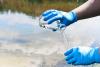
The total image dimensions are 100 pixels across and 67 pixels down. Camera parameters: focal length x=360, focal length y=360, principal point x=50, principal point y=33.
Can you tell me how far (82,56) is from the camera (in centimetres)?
228

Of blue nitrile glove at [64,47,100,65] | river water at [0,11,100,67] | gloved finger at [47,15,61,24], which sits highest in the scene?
river water at [0,11,100,67]

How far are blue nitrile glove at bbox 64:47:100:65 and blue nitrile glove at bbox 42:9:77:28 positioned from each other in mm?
421

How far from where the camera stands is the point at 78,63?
228 centimetres

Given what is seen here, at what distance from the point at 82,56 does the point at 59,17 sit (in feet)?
1.72

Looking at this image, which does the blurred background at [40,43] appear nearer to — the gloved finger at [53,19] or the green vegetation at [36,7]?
the gloved finger at [53,19]

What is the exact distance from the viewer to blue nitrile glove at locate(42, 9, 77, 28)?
2.67 metres

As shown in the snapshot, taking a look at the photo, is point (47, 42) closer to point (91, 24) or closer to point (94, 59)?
point (91, 24)

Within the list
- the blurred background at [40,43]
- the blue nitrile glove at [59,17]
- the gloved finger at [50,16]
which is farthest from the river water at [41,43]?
the gloved finger at [50,16]

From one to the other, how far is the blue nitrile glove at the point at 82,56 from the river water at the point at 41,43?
187 cm

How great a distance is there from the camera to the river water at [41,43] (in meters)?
5.13

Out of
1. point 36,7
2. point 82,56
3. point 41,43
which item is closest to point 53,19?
point 82,56

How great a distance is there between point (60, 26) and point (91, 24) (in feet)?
10.7

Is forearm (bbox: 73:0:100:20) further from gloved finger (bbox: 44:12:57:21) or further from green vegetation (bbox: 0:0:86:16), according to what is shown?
green vegetation (bbox: 0:0:86:16)

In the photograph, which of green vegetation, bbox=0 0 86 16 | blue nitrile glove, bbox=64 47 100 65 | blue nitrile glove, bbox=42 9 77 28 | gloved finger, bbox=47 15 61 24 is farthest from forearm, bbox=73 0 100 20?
green vegetation, bbox=0 0 86 16
